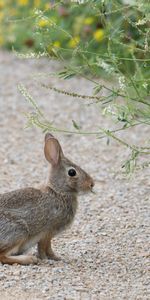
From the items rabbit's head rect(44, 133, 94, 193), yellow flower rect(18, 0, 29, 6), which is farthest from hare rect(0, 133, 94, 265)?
yellow flower rect(18, 0, 29, 6)

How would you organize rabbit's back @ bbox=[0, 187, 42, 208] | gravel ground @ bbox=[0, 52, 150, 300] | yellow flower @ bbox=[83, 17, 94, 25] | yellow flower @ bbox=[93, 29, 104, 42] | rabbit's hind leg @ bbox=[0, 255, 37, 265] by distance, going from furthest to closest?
yellow flower @ bbox=[83, 17, 94, 25], yellow flower @ bbox=[93, 29, 104, 42], rabbit's back @ bbox=[0, 187, 42, 208], rabbit's hind leg @ bbox=[0, 255, 37, 265], gravel ground @ bbox=[0, 52, 150, 300]

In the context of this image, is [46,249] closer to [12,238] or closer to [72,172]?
[12,238]

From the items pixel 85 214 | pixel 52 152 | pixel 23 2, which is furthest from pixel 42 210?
pixel 23 2

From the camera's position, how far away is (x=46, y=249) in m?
5.32

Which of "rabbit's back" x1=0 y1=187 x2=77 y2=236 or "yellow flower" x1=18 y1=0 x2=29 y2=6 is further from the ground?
"yellow flower" x1=18 y1=0 x2=29 y2=6

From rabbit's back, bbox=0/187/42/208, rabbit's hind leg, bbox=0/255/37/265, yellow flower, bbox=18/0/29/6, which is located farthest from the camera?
yellow flower, bbox=18/0/29/6

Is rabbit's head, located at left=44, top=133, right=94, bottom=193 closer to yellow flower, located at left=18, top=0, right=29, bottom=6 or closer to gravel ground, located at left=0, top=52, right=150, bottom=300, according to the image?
gravel ground, located at left=0, top=52, right=150, bottom=300

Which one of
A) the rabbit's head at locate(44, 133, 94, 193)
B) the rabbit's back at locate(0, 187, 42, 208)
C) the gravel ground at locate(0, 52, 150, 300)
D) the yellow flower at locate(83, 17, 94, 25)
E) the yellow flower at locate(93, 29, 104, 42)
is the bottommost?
the gravel ground at locate(0, 52, 150, 300)

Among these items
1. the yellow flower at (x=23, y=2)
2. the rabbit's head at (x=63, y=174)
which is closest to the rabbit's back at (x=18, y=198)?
the rabbit's head at (x=63, y=174)

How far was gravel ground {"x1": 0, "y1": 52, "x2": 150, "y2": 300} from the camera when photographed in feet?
15.5

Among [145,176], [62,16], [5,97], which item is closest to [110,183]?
[145,176]

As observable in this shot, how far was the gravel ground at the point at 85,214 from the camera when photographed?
186 inches

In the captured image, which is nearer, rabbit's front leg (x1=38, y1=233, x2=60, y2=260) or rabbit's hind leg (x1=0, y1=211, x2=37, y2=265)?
rabbit's hind leg (x1=0, y1=211, x2=37, y2=265)

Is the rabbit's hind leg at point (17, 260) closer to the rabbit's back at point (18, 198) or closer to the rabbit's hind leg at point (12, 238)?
the rabbit's hind leg at point (12, 238)
